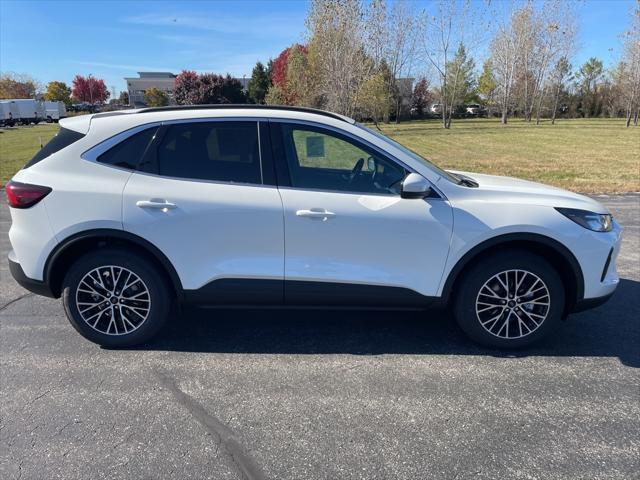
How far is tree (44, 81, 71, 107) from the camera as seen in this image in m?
86.1

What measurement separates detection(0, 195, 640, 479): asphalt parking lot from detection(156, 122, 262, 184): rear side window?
54.3 inches

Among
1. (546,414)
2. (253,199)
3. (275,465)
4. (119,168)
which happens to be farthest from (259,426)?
(119,168)

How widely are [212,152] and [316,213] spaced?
94 cm

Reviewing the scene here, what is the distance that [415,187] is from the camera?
3.28 meters

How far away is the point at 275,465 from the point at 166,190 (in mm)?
2038

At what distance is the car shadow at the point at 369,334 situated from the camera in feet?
11.9

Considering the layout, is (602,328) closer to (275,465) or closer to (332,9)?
(275,465)

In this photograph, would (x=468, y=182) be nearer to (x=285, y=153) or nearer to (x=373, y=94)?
(x=285, y=153)

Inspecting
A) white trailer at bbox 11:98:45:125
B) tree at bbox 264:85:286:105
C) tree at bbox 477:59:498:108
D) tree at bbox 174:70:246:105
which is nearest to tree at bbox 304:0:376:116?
tree at bbox 264:85:286:105

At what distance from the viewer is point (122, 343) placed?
3654 millimetres

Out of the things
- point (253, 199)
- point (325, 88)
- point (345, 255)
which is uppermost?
point (325, 88)

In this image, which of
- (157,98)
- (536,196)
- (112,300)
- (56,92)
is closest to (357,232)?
(536,196)

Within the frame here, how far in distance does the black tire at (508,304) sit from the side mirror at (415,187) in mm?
720

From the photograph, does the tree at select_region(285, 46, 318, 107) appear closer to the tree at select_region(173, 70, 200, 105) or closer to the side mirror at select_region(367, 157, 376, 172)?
the tree at select_region(173, 70, 200, 105)
